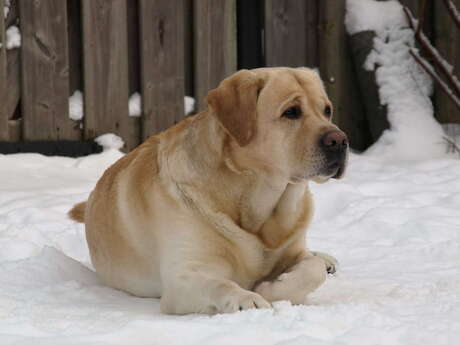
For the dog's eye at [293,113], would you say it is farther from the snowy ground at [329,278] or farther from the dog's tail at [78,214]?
the dog's tail at [78,214]

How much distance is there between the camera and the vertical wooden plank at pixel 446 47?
679 centimetres

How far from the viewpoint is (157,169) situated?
3393 mm

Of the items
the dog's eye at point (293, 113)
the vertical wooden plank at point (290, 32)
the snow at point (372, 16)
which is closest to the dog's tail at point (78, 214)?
the dog's eye at point (293, 113)

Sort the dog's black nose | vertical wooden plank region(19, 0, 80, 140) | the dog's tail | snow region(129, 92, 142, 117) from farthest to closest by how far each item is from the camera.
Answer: snow region(129, 92, 142, 117) < vertical wooden plank region(19, 0, 80, 140) < the dog's tail < the dog's black nose

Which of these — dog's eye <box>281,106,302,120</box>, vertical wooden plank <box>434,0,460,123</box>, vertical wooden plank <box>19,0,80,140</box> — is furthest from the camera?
vertical wooden plank <box>434,0,460,123</box>

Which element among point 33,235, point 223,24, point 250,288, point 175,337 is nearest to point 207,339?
point 175,337

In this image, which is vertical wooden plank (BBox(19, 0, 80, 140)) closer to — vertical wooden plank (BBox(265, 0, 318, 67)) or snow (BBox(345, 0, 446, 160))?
vertical wooden plank (BBox(265, 0, 318, 67))

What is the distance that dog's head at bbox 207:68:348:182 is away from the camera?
3062 mm

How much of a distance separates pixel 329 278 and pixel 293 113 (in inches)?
35.3

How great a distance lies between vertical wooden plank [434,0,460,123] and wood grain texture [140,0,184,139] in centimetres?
216

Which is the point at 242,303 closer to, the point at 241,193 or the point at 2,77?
the point at 241,193

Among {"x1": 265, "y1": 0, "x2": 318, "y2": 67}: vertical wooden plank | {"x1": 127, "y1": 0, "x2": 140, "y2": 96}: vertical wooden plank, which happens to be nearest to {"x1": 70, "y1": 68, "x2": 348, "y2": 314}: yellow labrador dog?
{"x1": 127, "y1": 0, "x2": 140, "y2": 96}: vertical wooden plank

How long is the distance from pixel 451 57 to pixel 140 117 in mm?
2631

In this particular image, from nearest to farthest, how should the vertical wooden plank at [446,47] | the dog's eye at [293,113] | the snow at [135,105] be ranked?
the dog's eye at [293,113] < the snow at [135,105] < the vertical wooden plank at [446,47]
